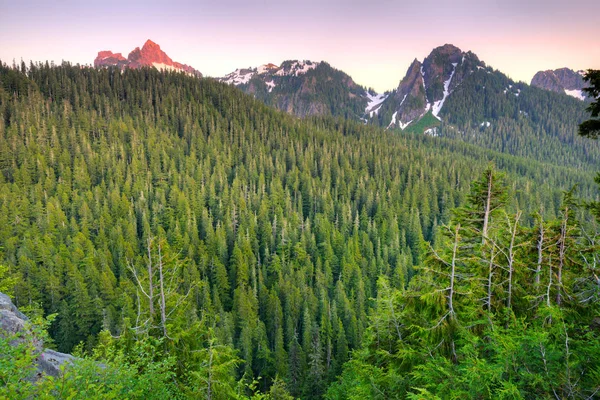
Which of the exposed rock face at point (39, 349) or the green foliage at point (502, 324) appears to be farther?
the exposed rock face at point (39, 349)

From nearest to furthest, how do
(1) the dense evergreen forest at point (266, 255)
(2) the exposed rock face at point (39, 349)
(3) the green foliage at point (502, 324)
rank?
(3) the green foliage at point (502, 324), (1) the dense evergreen forest at point (266, 255), (2) the exposed rock face at point (39, 349)

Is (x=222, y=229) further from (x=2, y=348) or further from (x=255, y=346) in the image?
(x=2, y=348)

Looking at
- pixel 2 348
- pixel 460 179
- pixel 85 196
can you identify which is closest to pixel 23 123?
pixel 85 196

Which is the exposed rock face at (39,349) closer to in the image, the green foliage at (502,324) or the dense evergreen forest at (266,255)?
the dense evergreen forest at (266,255)

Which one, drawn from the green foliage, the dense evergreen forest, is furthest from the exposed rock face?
the green foliage

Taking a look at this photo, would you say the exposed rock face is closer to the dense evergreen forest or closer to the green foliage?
the dense evergreen forest

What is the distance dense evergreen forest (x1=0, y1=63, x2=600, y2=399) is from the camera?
10073 millimetres

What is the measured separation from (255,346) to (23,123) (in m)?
137

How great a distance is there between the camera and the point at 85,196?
313 feet

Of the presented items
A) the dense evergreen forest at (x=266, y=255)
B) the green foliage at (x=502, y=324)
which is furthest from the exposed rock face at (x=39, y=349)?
the green foliage at (x=502, y=324)

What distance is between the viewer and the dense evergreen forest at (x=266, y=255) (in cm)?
1007

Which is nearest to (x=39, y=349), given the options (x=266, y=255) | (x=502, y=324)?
(x=502, y=324)

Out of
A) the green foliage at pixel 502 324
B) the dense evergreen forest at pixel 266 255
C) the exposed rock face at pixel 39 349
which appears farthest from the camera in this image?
the exposed rock face at pixel 39 349

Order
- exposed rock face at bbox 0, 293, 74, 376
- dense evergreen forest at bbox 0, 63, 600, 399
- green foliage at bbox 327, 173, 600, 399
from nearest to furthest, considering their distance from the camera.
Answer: green foliage at bbox 327, 173, 600, 399 < dense evergreen forest at bbox 0, 63, 600, 399 < exposed rock face at bbox 0, 293, 74, 376
